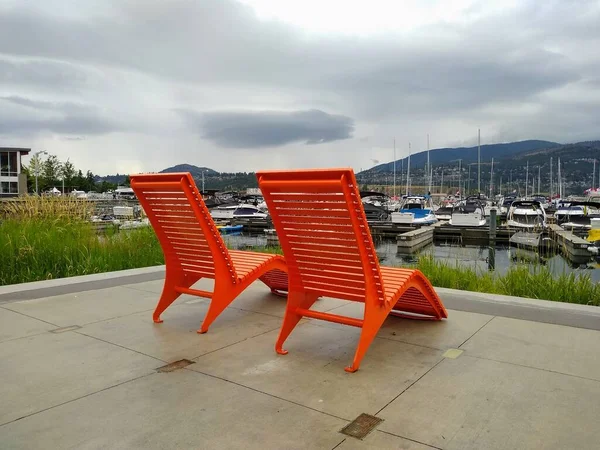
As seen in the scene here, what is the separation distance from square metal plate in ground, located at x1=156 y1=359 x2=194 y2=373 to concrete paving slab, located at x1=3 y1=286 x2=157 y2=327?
162cm

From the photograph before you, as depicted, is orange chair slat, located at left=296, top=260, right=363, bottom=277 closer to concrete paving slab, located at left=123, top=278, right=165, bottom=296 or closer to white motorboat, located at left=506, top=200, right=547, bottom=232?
concrete paving slab, located at left=123, top=278, right=165, bottom=296

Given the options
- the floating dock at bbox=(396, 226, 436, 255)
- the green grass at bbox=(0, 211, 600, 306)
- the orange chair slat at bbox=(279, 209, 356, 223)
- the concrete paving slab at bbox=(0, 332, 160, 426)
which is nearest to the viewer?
the concrete paving slab at bbox=(0, 332, 160, 426)

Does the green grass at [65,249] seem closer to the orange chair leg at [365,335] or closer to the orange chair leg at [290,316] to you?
the orange chair leg at [290,316]

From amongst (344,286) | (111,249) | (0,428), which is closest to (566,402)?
(344,286)

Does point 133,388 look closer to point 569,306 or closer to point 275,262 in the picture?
point 275,262

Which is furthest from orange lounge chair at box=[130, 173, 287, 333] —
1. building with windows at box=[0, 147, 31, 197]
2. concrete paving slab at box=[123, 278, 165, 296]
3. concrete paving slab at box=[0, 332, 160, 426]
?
building with windows at box=[0, 147, 31, 197]

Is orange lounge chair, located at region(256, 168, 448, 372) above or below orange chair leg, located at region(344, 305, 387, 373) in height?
above

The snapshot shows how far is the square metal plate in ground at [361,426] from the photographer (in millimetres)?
2899

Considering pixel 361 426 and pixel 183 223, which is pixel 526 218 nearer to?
pixel 183 223

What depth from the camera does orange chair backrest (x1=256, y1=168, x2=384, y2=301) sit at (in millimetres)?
3600

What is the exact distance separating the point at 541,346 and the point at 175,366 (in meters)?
3.01

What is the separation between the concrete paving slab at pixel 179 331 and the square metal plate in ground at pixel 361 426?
1481 mm

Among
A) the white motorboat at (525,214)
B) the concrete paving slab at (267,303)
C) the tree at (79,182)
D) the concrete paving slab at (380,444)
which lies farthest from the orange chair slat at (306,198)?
the tree at (79,182)

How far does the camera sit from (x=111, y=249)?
373 inches
